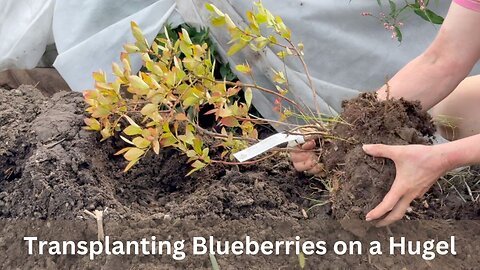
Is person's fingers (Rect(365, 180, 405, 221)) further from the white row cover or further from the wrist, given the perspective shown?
the white row cover

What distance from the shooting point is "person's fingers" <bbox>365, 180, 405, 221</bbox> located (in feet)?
4.50

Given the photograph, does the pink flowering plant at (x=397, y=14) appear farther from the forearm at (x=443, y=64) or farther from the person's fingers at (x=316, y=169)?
the person's fingers at (x=316, y=169)

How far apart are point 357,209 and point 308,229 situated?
0.12m

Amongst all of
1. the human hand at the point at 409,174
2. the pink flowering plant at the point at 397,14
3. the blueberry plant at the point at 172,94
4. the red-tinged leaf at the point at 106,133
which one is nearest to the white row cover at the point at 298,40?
the pink flowering plant at the point at 397,14

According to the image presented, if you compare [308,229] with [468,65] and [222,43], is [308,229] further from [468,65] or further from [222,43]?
[222,43]

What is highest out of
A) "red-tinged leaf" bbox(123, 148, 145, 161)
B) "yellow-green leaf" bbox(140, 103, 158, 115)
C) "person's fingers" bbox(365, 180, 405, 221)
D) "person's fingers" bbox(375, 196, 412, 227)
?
"yellow-green leaf" bbox(140, 103, 158, 115)

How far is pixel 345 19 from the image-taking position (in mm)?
2285

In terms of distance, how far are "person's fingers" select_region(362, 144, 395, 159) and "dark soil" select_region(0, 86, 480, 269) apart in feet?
0.07

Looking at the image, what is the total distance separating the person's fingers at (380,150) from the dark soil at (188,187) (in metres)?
0.02

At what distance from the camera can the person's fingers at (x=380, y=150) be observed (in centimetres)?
141

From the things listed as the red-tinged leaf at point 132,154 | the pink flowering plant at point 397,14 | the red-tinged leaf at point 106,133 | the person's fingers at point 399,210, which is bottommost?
the pink flowering plant at point 397,14

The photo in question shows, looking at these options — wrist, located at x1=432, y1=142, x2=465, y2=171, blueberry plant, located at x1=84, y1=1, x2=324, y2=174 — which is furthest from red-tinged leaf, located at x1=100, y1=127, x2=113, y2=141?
wrist, located at x1=432, y1=142, x2=465, y2=171

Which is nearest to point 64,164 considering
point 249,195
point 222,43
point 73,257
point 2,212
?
point 2,212

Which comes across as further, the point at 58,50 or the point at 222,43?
the point at 58,50
